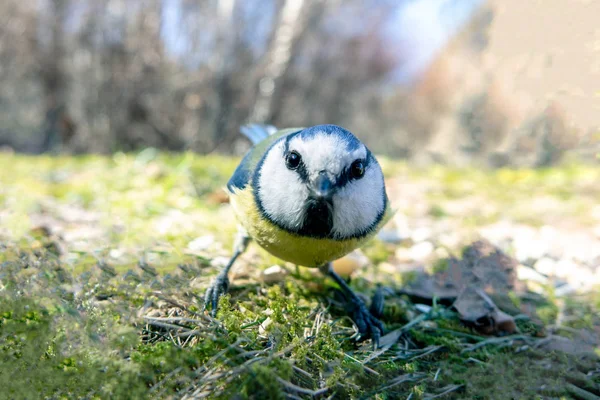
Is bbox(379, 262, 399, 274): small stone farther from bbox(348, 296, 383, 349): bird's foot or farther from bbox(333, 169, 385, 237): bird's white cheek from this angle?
bbox(333, 169, 385, 237): bird's white cheek

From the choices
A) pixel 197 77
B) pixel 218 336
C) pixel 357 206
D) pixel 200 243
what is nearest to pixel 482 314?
pixel 357 206

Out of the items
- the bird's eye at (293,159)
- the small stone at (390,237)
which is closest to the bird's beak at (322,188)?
the bird's eye at (293,159)

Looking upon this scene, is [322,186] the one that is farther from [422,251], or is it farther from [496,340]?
[422,251]

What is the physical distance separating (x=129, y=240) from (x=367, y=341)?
4.82ft

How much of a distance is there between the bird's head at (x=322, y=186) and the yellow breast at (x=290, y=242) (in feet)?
0.08

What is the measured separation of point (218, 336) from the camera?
1146 millimetres

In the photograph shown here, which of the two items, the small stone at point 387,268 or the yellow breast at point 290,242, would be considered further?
the small stone at point 387,268

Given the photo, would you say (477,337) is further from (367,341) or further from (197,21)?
(197,21)

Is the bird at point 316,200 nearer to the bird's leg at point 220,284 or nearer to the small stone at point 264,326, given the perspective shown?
the bird's leg at point 220,284

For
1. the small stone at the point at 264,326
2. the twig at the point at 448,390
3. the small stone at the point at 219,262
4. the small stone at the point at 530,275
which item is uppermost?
the small stone at the point at 264,326

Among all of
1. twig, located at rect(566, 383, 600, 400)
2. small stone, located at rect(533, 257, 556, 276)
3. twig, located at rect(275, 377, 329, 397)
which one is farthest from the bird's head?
small stone, located at rect(533, 257, 556, 276)

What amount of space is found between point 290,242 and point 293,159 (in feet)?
0.92

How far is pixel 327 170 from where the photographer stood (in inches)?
50.7

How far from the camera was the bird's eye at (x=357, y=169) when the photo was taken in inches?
52.8
